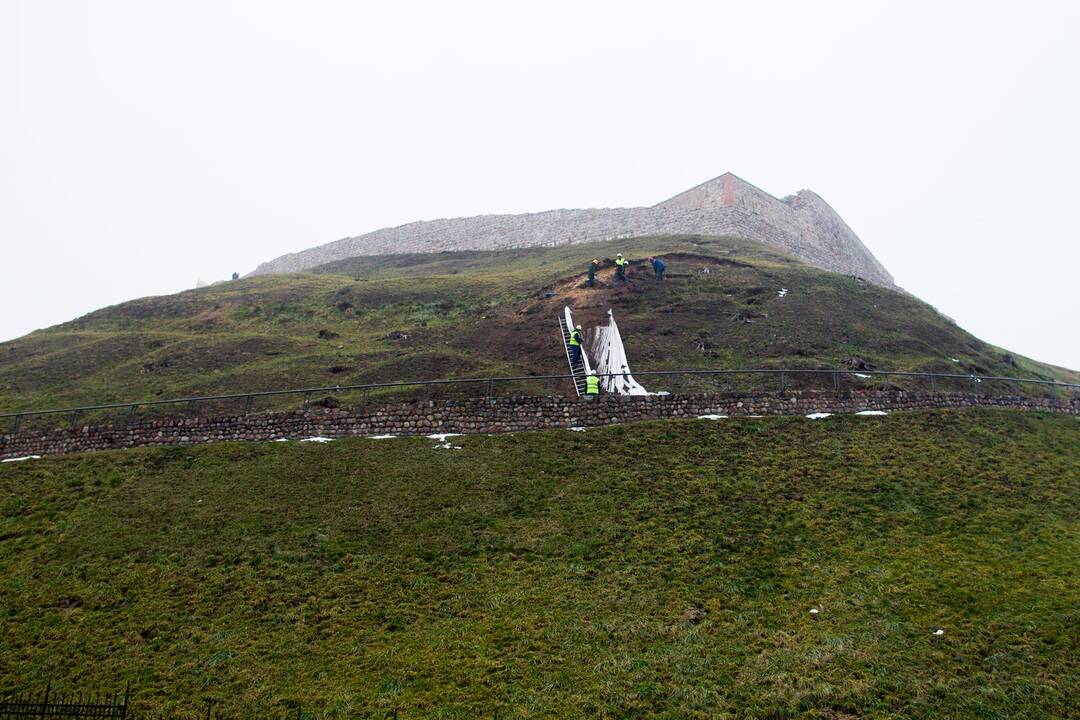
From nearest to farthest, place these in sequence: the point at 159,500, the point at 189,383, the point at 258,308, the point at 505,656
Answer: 1. the point at 505,656
2. the point at 159,500
3. the point at 189,383
4. the point at 258,308

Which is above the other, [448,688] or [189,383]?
[189,383]

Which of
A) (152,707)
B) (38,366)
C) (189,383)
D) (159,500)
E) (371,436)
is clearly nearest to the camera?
(152,707)

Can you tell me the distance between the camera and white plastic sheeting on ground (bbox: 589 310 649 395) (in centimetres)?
2730

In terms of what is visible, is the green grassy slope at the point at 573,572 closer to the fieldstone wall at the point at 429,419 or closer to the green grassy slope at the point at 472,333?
the fieldstone wall at the point at 429,419

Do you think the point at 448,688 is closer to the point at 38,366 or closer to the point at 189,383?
the point at 189,383

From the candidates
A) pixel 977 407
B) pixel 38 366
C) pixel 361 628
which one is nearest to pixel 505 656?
pixel 361 628

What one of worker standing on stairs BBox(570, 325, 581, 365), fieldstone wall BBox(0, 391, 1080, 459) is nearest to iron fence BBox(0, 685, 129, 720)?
fieldstone wall BBox(0, 391, 1080, 459)

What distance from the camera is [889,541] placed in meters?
16.4

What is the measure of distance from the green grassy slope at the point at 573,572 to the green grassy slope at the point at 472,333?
812 centimetres

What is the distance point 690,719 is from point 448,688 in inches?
155

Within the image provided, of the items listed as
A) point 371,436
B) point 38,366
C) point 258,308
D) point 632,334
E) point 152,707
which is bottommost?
point 152,707

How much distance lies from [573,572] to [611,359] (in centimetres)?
1553

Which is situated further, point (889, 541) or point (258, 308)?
point (258, 308)

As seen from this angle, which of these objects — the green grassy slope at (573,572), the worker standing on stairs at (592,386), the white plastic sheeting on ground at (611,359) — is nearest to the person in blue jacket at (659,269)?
the white plastic sheeting on ground at (611,359)
